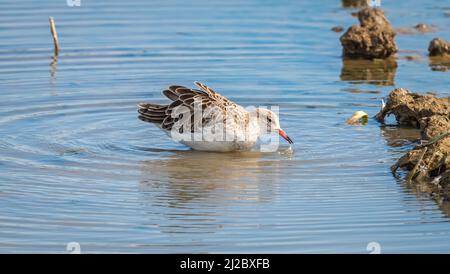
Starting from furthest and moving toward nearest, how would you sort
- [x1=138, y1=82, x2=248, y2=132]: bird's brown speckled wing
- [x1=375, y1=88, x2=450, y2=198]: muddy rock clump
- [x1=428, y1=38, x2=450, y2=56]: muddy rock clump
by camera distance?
[x1=428, y1=38, x2=450, y2=56]: muddy rock clump → [x1=138, y1=82, x2=248, y2=132]: bird's brown speckled wing → [x1=375, y1=88, x2=450, y2=198]: muddy rock clump

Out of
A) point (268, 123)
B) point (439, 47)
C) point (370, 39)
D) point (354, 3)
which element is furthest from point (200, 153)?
point (354, 3)

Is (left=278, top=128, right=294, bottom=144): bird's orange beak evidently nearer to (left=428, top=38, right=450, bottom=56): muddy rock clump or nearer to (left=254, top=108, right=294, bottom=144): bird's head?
(left=254, top=108, right=294, bottom=144): bird's head

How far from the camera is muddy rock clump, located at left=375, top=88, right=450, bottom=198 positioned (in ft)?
36.6

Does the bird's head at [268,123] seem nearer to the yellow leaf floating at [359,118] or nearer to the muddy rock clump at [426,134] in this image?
the yellow leaf floating at [359,118]

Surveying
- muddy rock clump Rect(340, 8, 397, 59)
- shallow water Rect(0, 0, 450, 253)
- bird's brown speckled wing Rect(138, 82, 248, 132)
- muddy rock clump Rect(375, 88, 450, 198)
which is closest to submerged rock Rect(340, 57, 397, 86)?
shallow water Rect(0, 0, 450, 253)

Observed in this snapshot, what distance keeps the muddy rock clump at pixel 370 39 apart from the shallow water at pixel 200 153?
0.94ft

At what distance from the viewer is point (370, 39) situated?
17.8 m

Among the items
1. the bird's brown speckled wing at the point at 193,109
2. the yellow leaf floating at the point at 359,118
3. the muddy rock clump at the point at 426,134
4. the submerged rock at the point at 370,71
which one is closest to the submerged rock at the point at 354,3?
the submerged rock at the point at 370,71

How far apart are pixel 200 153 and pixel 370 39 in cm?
596

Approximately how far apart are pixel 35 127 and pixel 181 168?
2.58 m

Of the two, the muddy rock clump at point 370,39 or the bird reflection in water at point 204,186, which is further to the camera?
the muddy rock clump at point 370,39

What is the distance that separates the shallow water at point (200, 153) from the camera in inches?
378

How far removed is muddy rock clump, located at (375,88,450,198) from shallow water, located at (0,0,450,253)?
25 cm
